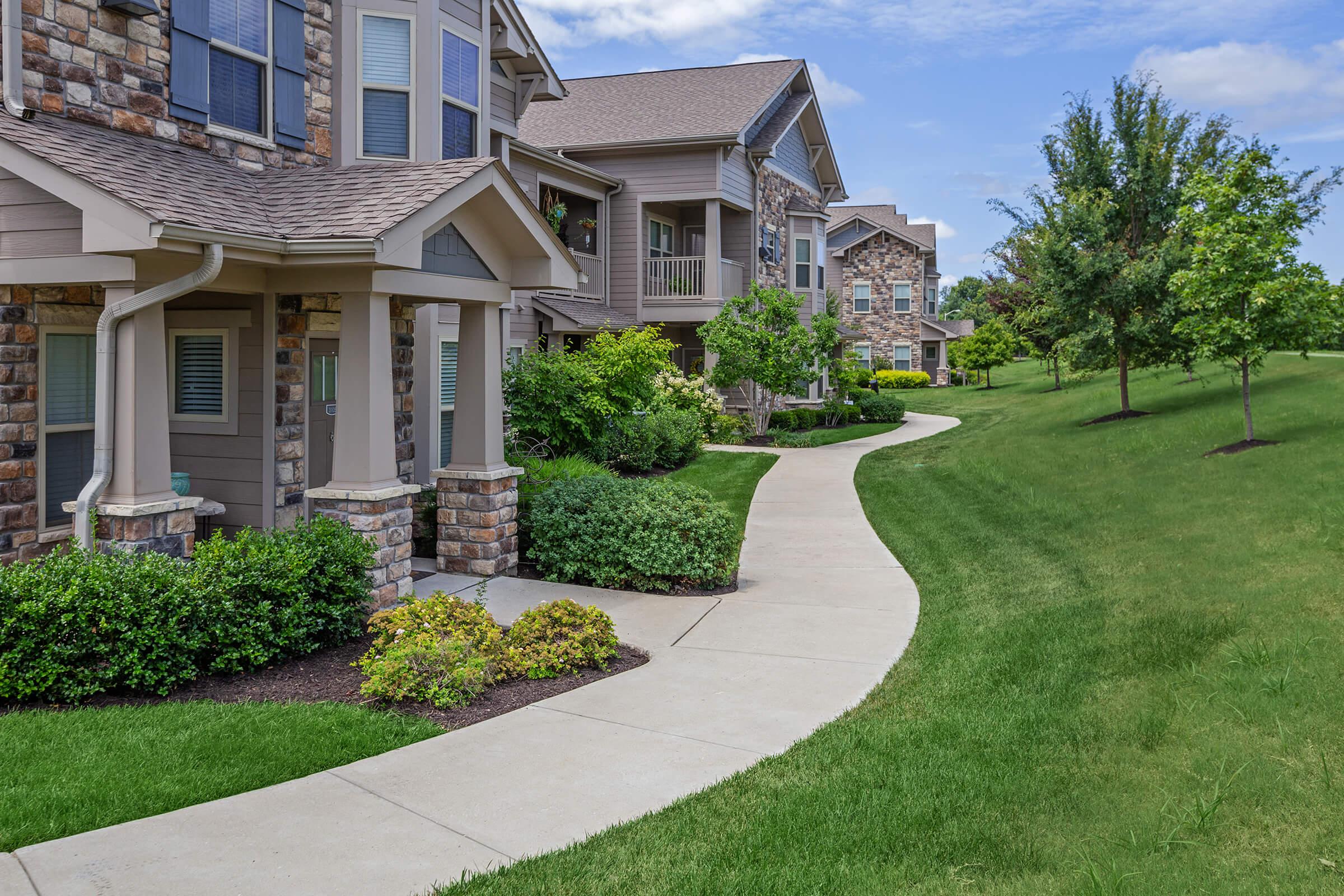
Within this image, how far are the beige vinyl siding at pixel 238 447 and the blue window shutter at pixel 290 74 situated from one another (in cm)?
175

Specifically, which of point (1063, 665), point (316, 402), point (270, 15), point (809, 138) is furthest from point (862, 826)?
point (809, 138)

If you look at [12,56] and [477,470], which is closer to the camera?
[12,56]

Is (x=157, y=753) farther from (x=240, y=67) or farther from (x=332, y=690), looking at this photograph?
(x=240, y=67)

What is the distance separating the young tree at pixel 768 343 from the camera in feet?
76.0

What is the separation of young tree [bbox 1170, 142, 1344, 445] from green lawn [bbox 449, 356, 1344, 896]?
153 inches

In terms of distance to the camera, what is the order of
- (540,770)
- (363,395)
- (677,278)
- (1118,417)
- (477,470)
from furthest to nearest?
1. (677,278)
2. (1118,417)
3. (477,470)
4. (363,395)
5. (540,770)

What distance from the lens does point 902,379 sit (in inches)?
2050

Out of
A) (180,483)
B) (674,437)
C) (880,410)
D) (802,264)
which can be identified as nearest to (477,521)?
(180,483)

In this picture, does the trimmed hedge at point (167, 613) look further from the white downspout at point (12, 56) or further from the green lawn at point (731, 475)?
the green lawn at point (731, 475)

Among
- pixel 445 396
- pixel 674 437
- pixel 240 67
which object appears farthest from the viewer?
pixel 674 437

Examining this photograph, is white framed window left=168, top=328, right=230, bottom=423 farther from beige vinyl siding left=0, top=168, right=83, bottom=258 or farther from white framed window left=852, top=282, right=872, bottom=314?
white framed window left=852, top=282, right=872, bottom=314

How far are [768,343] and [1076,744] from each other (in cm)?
1811

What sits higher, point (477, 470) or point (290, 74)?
point (290, 74)

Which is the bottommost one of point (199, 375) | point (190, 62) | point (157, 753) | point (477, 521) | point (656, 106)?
point (157, 753)
